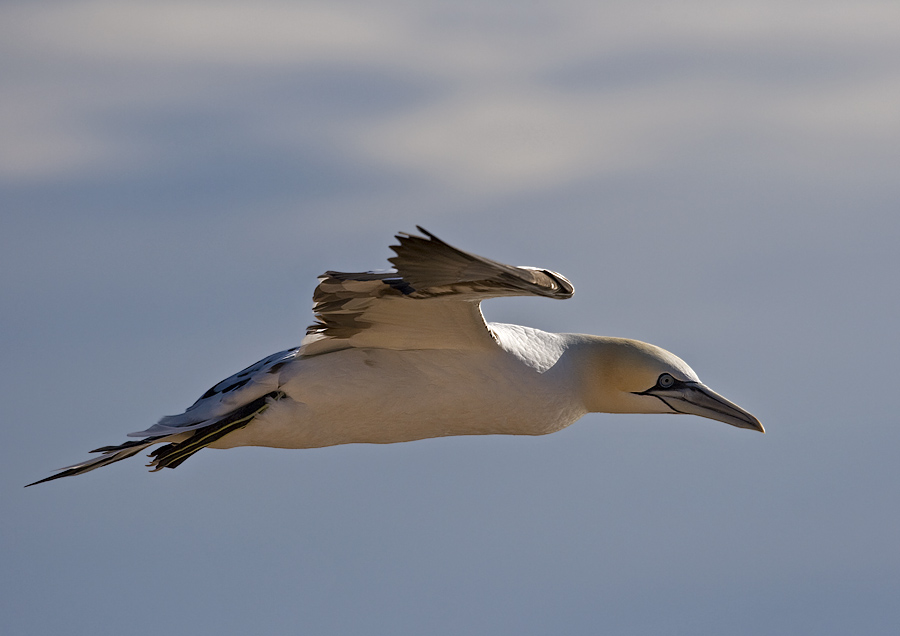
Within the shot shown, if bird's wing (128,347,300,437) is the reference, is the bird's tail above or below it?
below

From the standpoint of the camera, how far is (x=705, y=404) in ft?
36.5

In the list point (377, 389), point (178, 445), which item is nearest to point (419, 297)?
point (377, 389)

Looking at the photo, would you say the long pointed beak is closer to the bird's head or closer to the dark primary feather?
the bird's head

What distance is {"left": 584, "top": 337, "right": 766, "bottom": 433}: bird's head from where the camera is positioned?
35.5 ft

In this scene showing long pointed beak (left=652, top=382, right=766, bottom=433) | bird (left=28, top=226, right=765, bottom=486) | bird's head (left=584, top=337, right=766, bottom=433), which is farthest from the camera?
long pointed beak (left=652, top=382, right=766, bottom=433)

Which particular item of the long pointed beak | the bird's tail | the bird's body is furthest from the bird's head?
the bird's tail

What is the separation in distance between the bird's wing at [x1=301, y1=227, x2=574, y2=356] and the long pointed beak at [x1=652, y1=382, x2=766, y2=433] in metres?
2.08

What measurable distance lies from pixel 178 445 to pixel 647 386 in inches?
160

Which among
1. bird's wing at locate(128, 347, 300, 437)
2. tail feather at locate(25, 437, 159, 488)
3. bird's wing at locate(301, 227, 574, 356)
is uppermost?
bird's wing at locate(301, 227, 574, 356)

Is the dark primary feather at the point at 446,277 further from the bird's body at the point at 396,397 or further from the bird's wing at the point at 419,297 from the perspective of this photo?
the bird's body at the point at 396,397

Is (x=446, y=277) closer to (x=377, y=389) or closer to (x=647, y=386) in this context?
(x=377, y=389)

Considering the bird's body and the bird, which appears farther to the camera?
the bird's body

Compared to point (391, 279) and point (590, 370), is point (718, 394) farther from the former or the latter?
point (391, 279)

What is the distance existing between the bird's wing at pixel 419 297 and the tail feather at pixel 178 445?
701mm
